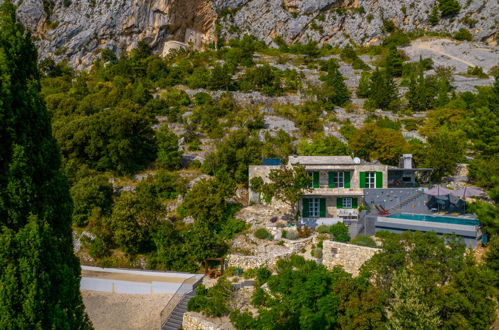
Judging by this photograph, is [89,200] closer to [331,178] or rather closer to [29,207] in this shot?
[331,178]

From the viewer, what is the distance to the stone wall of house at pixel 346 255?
14.8 metres

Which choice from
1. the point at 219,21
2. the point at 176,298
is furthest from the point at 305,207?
the point at 219,21

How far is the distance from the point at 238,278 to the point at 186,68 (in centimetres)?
3669

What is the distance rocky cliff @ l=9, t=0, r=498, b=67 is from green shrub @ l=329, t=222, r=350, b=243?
49.4 meters

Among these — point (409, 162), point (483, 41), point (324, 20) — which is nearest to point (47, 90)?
point (409, 162)

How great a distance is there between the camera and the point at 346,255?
1519 centimetres

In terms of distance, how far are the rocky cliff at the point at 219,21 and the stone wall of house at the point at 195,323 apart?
169ft

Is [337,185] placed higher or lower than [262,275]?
higher

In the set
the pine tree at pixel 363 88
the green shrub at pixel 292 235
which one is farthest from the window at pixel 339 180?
the pine tree at pixel 363 88

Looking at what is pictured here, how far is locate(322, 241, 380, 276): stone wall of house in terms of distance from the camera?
48.4ft

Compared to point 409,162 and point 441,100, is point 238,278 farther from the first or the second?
point 441,100

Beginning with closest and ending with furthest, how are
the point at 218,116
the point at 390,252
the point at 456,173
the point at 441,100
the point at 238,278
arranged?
the point at 390,252
the point at 238,278
the point at 456,173
the point at 218,116
the point at 441,100

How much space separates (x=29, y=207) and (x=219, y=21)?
208 feet

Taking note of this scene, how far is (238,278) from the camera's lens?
16.1 m
